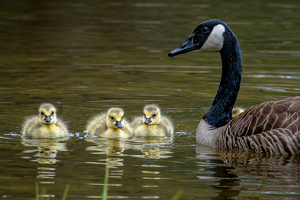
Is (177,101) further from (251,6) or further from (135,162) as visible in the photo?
(251,6)

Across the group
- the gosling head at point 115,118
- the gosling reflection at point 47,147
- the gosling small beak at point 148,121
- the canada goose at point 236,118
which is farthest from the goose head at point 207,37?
the gosling reflection at point 47,147

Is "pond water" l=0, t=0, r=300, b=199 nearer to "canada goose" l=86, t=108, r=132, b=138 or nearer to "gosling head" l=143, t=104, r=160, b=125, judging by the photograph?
"canada goose" l=86, t=108, r=132, b=138

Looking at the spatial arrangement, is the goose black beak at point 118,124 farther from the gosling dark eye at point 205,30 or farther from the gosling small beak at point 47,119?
the gosling dark eye at point 205,30

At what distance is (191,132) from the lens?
10.7 m

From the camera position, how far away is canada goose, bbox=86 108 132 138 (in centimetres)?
1002

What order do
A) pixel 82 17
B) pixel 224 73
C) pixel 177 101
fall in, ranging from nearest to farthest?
pixel 224 73
pixel 177 101
pixel 82 17

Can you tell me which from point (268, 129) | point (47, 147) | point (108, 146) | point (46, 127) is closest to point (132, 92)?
point (46, 127)

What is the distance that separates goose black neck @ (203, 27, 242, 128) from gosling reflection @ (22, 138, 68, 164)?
102 inches

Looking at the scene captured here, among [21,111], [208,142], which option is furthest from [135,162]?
[21,111]

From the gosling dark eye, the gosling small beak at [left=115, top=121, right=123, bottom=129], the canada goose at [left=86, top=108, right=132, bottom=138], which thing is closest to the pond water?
the canada goose at [left=86, top=108, right=132, bottom=138]

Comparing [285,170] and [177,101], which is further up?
[177,101]

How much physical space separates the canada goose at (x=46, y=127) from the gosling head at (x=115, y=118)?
31.6 inches

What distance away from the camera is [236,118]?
934 cm

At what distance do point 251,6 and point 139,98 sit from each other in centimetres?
2007
